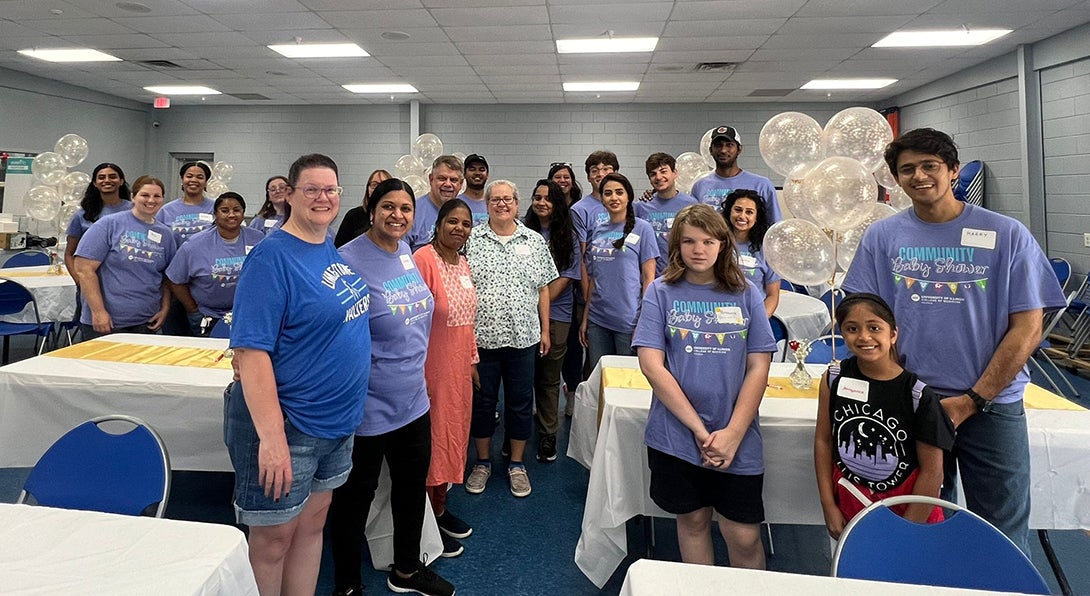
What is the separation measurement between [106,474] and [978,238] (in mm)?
2446

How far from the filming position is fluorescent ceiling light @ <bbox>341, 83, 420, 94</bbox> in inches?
301

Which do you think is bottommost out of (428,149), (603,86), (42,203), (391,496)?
(391,496)

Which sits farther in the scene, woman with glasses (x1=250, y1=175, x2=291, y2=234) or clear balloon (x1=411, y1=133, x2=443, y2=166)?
clear balloon (x1=411, y1=133, x2=443, y2=166)

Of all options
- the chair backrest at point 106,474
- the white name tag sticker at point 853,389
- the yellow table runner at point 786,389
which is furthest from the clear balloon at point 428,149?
the white name tag sticker at point 853,389

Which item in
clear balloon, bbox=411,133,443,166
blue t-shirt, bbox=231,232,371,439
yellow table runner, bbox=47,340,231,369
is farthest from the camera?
clear balloon, bbox=411,133,443,166

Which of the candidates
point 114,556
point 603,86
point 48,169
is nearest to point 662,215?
point 114,556

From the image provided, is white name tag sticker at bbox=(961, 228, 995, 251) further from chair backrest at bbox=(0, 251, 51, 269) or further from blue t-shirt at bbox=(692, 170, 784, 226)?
chair backrest at bbox=(0, 251, 51, 269)

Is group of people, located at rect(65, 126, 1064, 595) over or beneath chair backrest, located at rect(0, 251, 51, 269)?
beneath

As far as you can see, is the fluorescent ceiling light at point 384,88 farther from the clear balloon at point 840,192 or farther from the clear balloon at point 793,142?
the clear balloon at point 840,192

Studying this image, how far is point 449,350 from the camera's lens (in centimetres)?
215

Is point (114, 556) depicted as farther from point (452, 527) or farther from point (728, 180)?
point (728, 180)

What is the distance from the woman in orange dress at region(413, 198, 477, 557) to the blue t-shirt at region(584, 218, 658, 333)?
3.13 feet

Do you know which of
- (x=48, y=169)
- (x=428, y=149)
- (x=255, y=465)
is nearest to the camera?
(x=255, y=465)

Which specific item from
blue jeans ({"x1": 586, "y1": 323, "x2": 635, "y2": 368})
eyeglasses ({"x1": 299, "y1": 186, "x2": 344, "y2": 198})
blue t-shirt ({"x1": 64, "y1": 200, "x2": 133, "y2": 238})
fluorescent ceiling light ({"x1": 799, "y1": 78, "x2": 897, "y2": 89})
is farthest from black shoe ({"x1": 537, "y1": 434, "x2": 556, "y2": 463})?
fluorescent ceiling light ({"x1": 799, "y1": 78, "x2": 897, "y2": 89})
